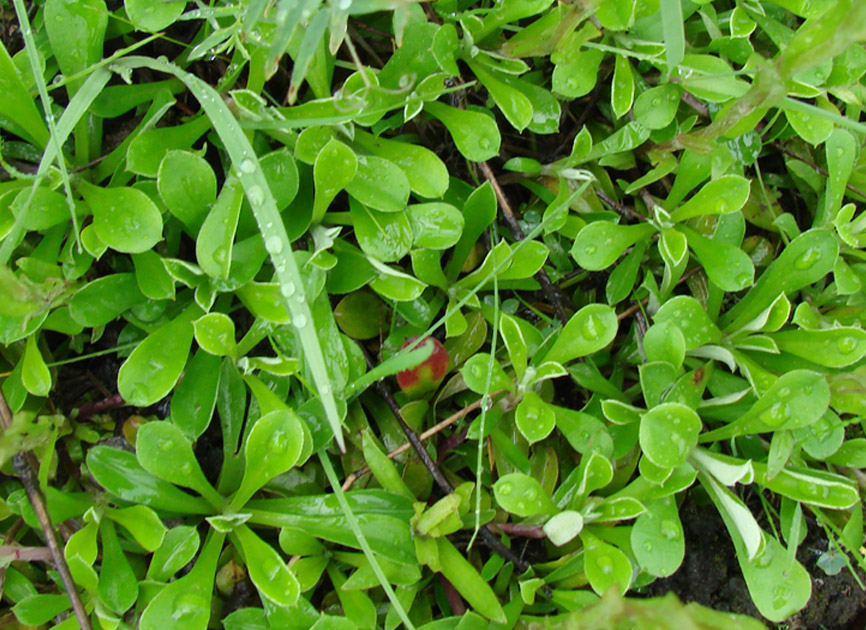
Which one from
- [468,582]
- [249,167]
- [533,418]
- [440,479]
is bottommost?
[468,582]

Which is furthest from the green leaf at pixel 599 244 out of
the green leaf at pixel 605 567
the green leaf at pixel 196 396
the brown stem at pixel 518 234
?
the green leaf at pixel 196 396

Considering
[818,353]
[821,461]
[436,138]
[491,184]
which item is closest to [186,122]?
[436,138]

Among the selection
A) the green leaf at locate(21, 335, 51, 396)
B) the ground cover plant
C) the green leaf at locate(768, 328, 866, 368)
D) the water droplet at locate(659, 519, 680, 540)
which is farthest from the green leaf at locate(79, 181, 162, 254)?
the green leaf at locate(768, 328, 866, 368)

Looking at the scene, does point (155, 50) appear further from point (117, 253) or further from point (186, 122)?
point (117, 253)

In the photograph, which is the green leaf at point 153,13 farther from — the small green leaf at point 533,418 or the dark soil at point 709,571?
the dark soil at point 709,571

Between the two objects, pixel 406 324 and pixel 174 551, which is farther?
pixel 406 324

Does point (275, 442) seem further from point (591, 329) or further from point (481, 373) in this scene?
point (591, 329)

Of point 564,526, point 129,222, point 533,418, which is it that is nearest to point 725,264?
point 533,418

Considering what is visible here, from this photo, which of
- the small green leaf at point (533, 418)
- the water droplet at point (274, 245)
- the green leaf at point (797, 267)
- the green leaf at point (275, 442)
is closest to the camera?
the water droplet at point (274, 245)
